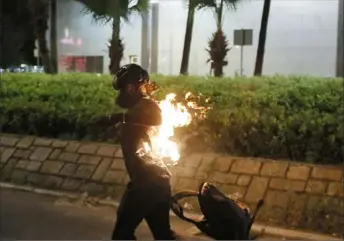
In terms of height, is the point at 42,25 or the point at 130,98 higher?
the point at 42,25

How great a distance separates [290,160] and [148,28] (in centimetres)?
324

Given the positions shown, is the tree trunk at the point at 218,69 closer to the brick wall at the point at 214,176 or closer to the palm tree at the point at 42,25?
the brick wall at the point at 214,176

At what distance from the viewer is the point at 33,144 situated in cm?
866

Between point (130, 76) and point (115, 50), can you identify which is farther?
point (115, 50)

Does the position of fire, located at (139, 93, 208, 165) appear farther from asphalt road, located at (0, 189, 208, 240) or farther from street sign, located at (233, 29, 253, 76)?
street sign, located at (233, 29, 253, 76)

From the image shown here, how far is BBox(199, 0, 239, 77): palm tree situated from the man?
4.46 metres

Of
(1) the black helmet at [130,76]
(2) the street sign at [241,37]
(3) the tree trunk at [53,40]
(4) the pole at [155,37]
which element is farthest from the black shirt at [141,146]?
(3) the tree trunk at [53,40]

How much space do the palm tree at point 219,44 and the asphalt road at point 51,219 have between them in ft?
10.1

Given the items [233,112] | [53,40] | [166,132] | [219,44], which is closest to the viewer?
[166,132]

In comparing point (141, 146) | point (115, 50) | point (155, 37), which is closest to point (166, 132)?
point (141, 146)

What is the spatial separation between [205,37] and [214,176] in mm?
3303

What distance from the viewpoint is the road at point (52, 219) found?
5.94 meters

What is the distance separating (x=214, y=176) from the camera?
6.96 meters

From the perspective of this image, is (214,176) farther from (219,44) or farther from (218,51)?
(218,51)
